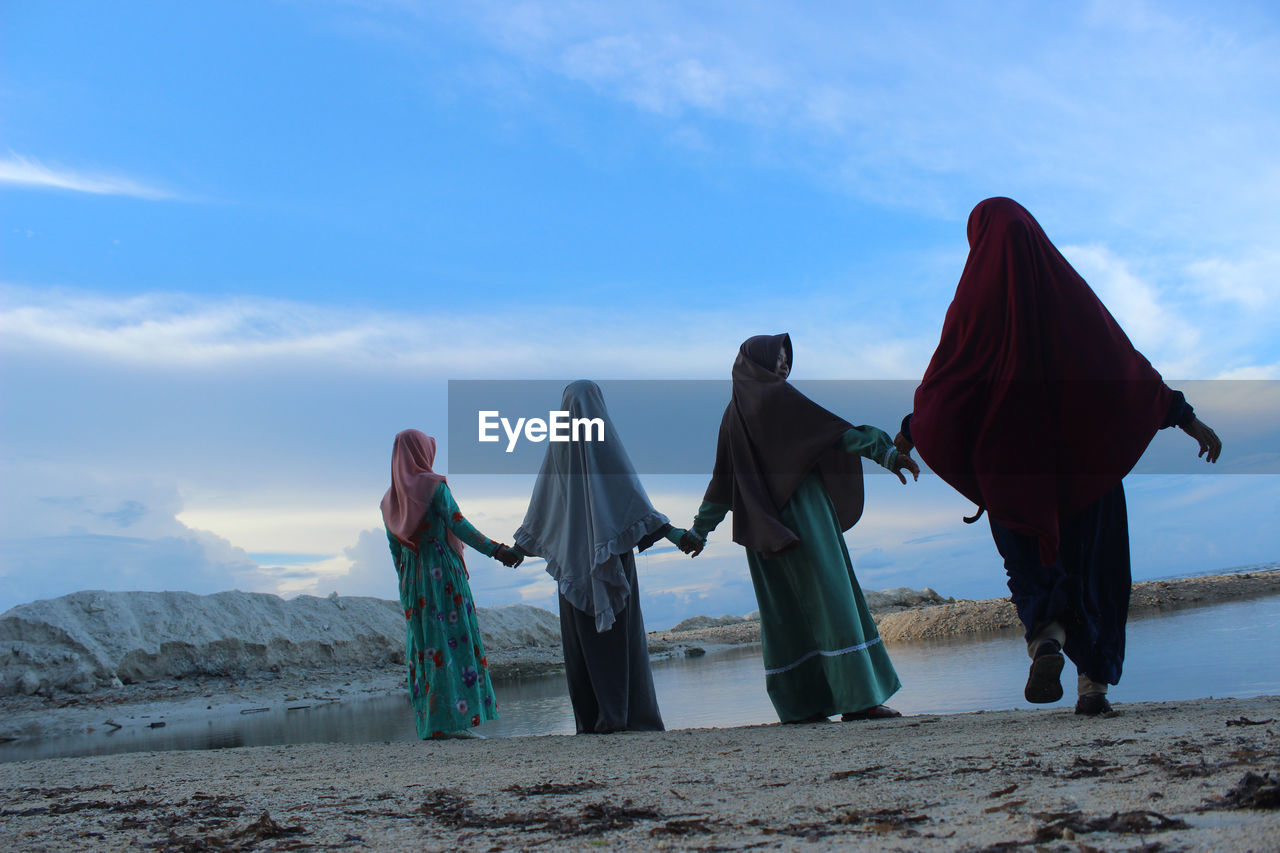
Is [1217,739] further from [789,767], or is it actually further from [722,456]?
[722,456]

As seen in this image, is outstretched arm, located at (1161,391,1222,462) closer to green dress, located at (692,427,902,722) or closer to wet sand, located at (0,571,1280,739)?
green dress, located at (692,427,902,722)

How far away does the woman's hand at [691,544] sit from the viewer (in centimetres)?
548

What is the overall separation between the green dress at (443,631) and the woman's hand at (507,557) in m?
0.04

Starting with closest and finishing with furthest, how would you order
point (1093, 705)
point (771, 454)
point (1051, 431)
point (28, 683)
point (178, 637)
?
point (1093, 705) → point (1051, 431) → point (771, 454) → point (28, 683) → point (178, 637)

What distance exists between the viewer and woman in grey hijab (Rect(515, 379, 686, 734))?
5473 millimetres

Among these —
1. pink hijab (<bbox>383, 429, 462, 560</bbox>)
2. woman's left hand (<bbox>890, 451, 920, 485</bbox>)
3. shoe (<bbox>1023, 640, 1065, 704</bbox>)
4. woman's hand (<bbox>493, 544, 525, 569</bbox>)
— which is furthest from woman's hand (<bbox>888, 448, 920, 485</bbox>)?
pink hijab (<bbox>383, 429, 462, 560</bbox>)

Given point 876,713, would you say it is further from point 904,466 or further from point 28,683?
point 28,683

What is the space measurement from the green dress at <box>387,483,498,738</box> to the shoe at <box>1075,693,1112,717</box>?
378cm

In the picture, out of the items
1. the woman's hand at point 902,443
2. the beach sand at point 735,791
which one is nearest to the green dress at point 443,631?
the beach sand at point 735,791

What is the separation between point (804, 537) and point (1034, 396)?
1642 millimetres

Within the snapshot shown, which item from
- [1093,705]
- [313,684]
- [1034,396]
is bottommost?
[313,684]

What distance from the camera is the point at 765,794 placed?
93.1 inches

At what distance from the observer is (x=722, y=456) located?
5434 mm

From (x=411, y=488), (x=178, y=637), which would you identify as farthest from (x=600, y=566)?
(x=178, y=637)
